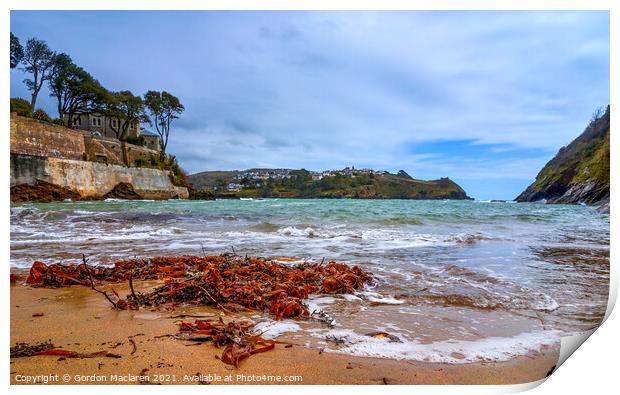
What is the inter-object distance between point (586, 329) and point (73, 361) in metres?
3.57

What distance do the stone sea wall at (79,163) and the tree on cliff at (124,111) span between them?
4.64m

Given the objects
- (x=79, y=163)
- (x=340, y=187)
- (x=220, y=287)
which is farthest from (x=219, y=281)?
(x=340, y=187)

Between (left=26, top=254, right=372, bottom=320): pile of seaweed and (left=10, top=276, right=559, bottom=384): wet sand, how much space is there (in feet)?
2.21

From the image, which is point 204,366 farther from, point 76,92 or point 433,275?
point 76,92

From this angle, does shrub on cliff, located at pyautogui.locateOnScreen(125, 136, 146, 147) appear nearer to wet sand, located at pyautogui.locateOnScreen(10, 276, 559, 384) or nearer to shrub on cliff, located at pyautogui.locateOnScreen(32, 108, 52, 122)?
shrub on cliff, located at pyautogui.locateOnScreen(32, 108, 52, 122)

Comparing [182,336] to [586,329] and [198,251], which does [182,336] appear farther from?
[198,251]

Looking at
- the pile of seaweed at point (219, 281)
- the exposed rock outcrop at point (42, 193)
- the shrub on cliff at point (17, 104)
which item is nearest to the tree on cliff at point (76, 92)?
the exposed rock outcrop at point (42, 193)

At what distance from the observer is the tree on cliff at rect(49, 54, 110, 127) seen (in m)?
29.8

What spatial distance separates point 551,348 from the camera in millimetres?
2193

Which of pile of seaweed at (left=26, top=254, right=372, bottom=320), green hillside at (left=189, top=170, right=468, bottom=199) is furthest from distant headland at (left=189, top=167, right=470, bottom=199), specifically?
pile of seaweed at (left=26, top=254, right=372, bottom=320)

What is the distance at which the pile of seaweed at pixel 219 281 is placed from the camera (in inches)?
113

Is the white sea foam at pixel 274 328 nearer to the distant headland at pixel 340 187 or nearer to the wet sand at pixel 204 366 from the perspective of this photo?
the wet sand at pixel 204 366
